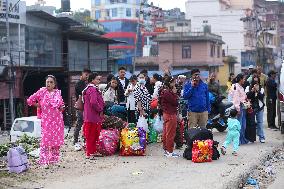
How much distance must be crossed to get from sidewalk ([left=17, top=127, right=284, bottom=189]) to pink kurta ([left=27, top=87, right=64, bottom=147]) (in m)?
0.59

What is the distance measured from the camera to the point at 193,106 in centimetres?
1192

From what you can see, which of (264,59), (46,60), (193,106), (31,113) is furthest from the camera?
(264,59)

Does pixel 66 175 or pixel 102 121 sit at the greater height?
pixel 102 121

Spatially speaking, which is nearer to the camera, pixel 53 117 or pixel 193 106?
pixel 53 117

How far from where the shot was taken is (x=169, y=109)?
10.9m

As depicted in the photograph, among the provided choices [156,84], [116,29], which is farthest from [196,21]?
[156,84]

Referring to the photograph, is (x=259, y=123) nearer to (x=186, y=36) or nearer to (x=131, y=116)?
(x=131, y=116)

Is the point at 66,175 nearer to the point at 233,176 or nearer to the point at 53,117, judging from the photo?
the point at 53,117

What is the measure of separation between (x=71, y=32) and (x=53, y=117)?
23.4 m

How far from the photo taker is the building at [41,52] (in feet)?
88.1

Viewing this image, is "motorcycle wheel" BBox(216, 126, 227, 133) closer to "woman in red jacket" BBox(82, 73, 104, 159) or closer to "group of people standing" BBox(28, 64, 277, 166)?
"group of people standing" BBox(28, 64, 277, 166)

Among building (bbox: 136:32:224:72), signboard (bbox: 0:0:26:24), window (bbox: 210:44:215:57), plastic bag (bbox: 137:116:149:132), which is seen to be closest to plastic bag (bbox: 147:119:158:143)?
plastic bag (bbox: 137:116:149:132)

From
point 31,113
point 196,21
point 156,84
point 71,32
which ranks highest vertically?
point 196,21

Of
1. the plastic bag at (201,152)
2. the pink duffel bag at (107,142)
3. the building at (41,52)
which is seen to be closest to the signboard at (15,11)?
the building at (41,52)
